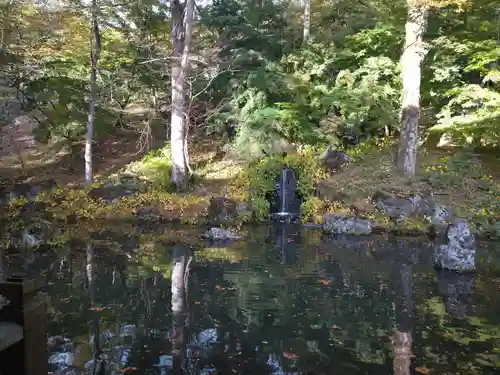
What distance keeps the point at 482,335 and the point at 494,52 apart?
37.6 ft

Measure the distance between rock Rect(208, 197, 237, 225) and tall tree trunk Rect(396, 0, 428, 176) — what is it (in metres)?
6.24

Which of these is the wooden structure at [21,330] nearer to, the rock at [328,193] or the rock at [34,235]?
the rock at [34,235]

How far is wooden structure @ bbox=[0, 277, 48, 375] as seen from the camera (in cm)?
366

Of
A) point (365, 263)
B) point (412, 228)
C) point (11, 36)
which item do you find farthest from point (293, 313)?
point (11, 36)

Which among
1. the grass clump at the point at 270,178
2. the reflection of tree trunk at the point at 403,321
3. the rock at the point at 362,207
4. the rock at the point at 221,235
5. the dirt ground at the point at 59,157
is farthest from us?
the dirt ground at the point at 59,157

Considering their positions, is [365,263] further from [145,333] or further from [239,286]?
[145,333]

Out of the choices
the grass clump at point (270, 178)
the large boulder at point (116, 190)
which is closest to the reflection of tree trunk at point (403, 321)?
the grass clump at point (270, 178)

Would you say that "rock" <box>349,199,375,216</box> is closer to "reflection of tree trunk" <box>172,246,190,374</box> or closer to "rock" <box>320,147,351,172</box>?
"rock" <box>320,147,351,172</box>

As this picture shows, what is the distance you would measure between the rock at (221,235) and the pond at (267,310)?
0.88 metres

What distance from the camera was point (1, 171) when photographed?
64.0 ft

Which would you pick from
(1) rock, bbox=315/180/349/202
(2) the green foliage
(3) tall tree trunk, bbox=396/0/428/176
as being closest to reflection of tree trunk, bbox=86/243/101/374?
(2) the green foliage

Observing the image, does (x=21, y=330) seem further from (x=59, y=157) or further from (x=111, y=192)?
(x=59, y=157)

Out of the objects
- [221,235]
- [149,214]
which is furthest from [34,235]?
[221,235]

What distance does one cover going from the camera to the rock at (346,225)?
12297 millimetres
